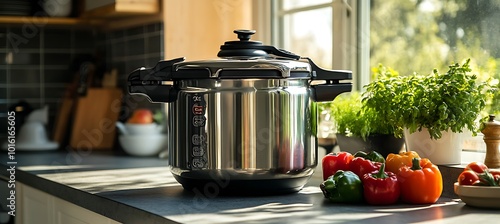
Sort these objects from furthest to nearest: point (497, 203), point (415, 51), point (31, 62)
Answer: point (31, 62)
point (415, 51)
point (497, 203)

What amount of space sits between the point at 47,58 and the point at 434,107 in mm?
2257

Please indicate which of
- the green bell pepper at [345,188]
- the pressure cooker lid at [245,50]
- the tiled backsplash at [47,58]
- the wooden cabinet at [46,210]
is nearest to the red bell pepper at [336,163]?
the green bell pepper at [345,188]

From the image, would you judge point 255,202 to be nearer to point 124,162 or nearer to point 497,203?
point 497,203

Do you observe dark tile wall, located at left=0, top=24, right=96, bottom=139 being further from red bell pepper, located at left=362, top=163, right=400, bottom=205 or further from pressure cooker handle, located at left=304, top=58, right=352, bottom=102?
red bell pepper, located at left=362, top=163, right=400, bottom=205

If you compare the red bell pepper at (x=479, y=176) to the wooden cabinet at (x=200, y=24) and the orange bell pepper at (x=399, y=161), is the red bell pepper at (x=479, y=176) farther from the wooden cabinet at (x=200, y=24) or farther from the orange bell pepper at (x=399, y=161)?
the wooden cabinet at (x=200, y=24)

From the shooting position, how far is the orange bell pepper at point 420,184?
1.69 meters

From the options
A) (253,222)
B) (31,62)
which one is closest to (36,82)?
(31,62)

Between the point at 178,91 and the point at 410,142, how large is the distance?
0.59 meters

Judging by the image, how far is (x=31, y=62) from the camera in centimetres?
358

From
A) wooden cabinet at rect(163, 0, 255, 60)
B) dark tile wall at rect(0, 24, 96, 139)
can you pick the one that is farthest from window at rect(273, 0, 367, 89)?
dark tile wall at rect(0, 24, 96, 139)

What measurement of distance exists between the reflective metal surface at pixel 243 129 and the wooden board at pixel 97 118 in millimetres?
1550

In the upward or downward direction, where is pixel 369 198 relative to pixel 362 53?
downward

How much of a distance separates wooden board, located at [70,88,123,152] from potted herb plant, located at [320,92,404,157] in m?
1.40

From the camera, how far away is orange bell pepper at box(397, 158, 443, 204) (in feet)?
5.54
